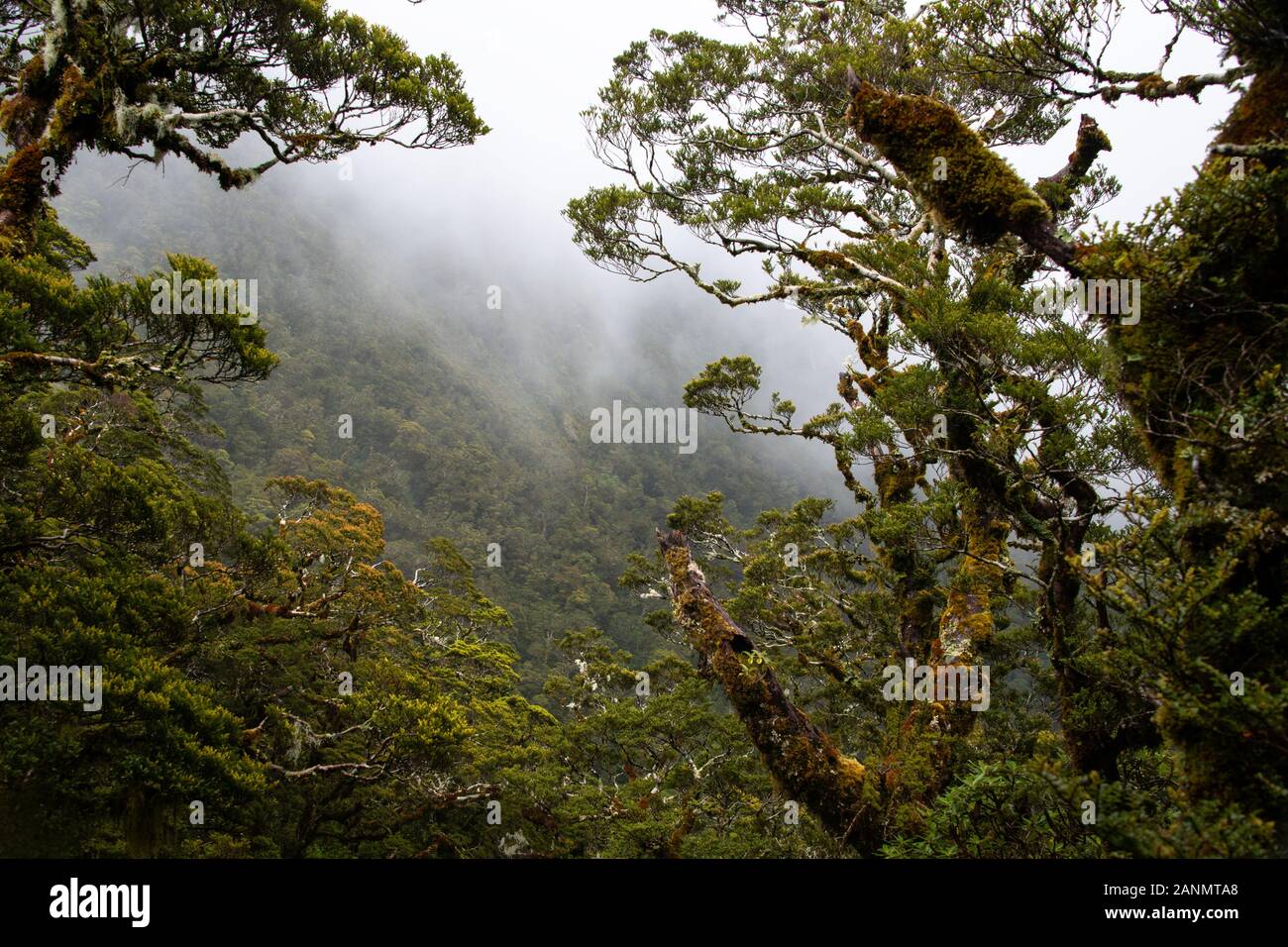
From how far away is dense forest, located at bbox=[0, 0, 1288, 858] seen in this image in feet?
9.30

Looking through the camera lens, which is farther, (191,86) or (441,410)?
(441,410)

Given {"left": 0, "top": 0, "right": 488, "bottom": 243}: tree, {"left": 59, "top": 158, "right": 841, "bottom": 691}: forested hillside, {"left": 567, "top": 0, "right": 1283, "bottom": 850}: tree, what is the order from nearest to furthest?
1. {"left": 567, "top": 0, "right": 1283, "bottom": 850}: tree
2. {"left": 0, "top": 0, "right": 488, "bottom": 243}: tree
3. {"left": 59, "top": 158, "right": 841, "bottom": 691}: forested hillside

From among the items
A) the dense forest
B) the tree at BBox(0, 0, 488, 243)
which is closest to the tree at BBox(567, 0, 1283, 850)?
the dense forest

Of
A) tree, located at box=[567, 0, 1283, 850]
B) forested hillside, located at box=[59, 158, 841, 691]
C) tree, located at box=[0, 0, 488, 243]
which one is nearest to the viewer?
tree, located at box=[567, 0, 1283, 850]

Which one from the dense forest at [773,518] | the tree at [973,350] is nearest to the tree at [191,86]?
the dense forest at [773,518]

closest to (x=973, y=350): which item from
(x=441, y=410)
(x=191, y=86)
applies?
(x=191, y=86)

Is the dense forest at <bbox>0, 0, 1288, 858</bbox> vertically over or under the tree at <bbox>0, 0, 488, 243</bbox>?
under

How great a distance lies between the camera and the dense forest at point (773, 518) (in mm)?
2834

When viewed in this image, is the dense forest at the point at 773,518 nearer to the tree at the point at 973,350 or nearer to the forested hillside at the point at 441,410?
the tree at the point at 973,350

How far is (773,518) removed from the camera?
42.1 feet

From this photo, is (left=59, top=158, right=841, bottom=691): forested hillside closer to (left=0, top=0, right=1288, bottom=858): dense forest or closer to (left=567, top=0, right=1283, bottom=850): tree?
(left=0, top=0, right=1288, bottom=858): dense forest

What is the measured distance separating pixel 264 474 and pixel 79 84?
38.7 m

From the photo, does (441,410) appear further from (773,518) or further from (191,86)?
(191,86)
